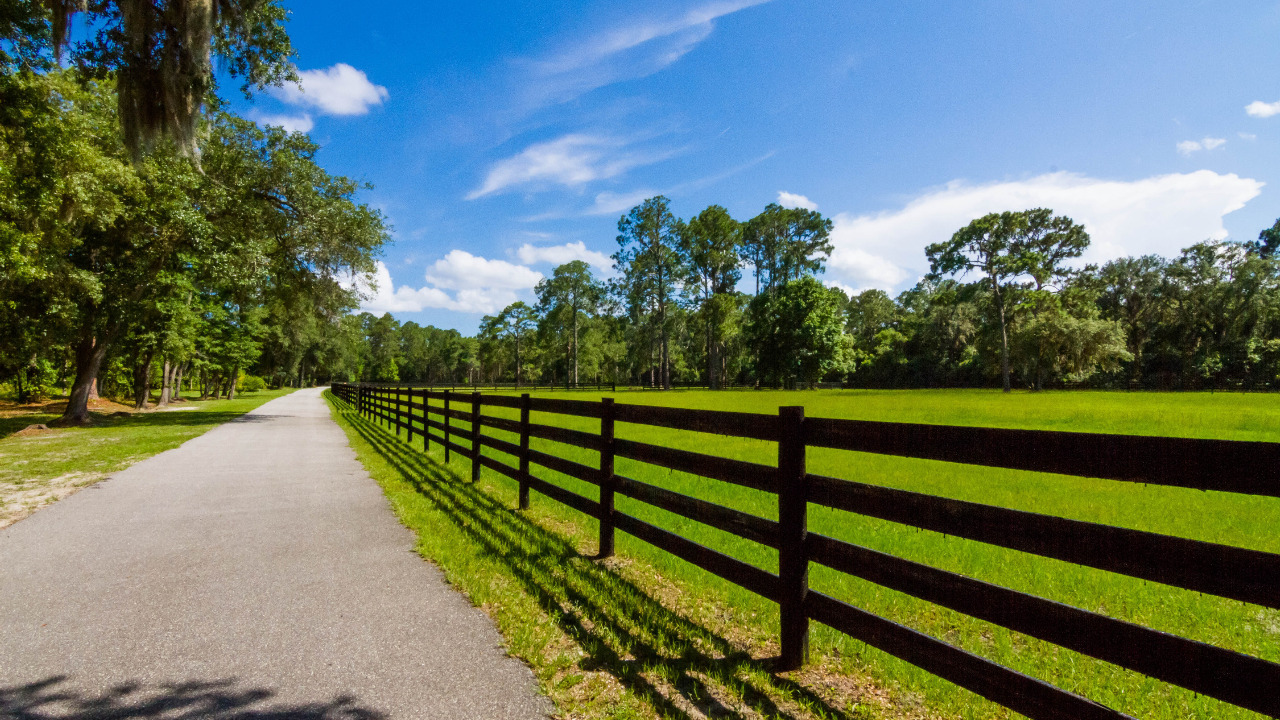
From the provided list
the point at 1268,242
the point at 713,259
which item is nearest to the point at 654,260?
the point at 713,259

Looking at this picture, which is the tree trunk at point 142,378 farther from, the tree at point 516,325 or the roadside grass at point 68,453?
the tree at point 516,325

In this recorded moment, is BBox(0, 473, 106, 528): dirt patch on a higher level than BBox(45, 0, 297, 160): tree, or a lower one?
lower

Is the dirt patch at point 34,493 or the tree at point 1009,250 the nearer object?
the dirt patch at point 34,493

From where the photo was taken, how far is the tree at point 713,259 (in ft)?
181

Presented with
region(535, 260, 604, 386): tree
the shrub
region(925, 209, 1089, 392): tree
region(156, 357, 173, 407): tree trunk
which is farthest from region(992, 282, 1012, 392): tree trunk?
the shrub

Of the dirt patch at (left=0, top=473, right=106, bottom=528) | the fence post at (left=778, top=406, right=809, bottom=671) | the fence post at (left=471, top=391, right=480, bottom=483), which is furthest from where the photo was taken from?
the fence post at (left=471, top=391, right=480, bottom=483)

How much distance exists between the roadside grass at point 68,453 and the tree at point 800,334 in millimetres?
46981

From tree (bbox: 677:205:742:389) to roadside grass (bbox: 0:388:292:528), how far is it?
4373 cm

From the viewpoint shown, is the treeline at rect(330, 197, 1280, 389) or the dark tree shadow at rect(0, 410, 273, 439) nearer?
the dark tree shadow at rect(0, 410, 273, 439)

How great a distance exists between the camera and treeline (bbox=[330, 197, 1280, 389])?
4656 cm

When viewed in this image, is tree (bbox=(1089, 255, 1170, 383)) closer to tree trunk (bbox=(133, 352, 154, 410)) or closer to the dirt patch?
the dirt patch

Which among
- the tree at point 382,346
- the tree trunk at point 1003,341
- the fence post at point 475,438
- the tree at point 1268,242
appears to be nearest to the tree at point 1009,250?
the tree trunk at point 1003,341

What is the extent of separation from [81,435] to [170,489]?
1053cm

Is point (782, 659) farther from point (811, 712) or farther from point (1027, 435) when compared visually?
point (1027, 435)
